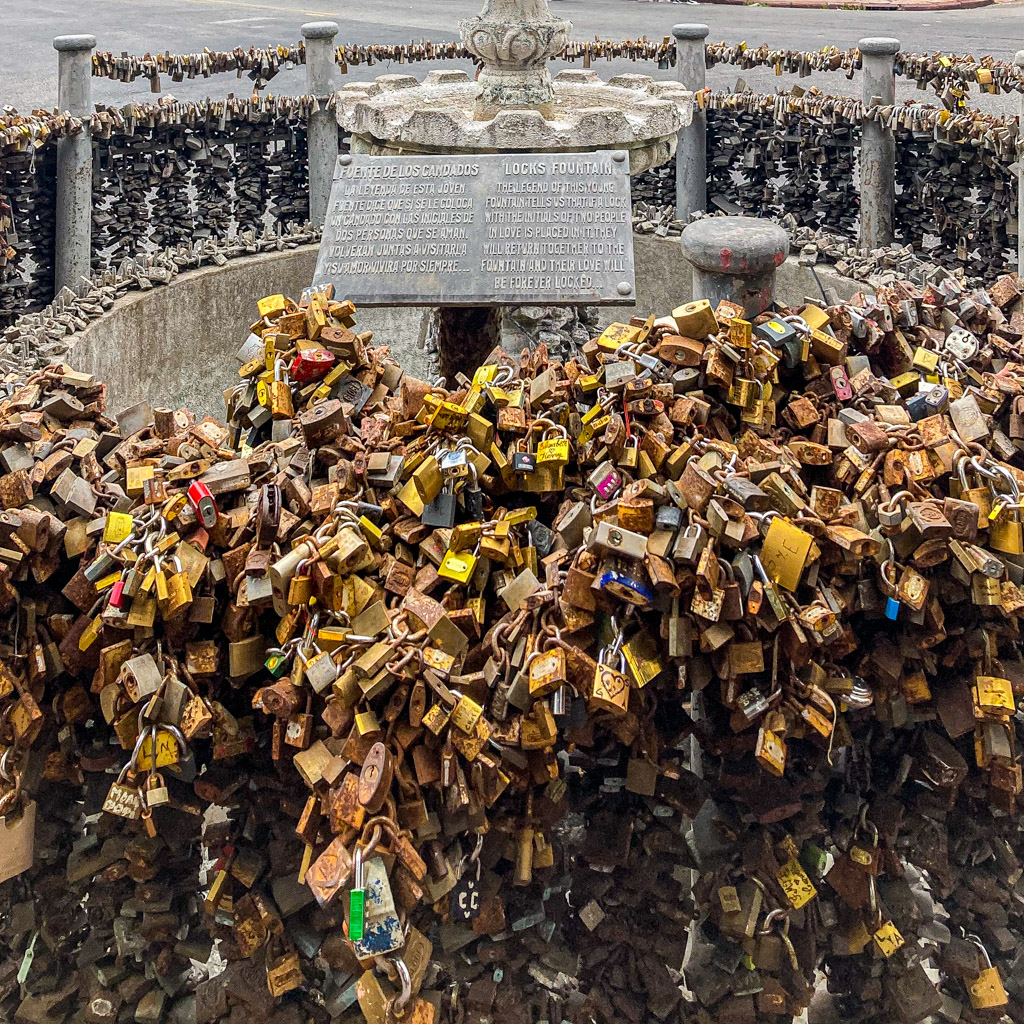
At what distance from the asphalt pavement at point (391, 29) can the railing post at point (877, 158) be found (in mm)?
4897

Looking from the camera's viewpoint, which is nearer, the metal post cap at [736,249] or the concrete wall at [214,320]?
the metal post cap at [736,249]

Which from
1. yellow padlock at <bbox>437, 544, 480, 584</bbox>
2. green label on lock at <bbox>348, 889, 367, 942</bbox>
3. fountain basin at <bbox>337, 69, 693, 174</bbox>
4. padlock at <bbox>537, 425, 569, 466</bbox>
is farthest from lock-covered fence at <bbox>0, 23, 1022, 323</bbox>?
green label on lock at <bbox>348, 889, 367, 942</bbox>

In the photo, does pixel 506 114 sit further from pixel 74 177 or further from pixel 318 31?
pixel 318 31

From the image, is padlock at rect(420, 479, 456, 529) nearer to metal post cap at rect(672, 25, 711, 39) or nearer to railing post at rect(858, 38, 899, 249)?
railing post at rect(858, 38, 899, 249)

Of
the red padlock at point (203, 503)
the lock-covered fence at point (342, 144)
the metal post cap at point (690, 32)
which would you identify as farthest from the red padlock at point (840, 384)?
the metal post cap at point (690, 32)

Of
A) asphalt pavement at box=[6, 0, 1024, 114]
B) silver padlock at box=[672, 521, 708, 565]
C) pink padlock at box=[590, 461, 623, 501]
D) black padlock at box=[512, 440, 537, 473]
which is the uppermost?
asphalt pavement at box=[6, 0, 1024, 114]

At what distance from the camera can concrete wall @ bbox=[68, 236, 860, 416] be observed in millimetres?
6090

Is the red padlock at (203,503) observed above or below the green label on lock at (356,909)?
above

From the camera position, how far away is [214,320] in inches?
273

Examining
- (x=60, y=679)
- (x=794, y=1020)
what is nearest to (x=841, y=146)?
(x=794, y=1020)

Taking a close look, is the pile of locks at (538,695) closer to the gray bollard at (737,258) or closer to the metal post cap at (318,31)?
the gray bollard at (737,258)

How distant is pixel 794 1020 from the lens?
9.89 feet

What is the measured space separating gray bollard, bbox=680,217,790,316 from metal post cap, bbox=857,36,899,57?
5.34m

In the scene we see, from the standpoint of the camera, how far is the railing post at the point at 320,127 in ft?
27.8
